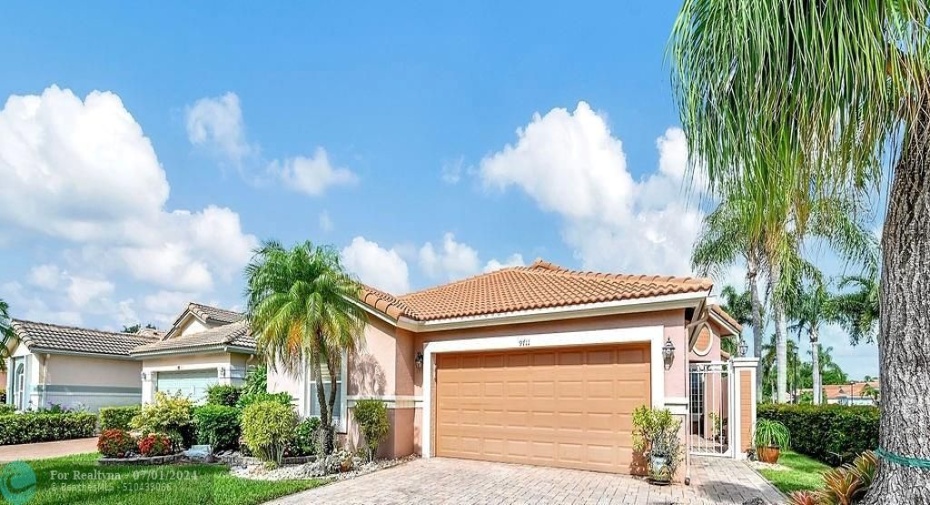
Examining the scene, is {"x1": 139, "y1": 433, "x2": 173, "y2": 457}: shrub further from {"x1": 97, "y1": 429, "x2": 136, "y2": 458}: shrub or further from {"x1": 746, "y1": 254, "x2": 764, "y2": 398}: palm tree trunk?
{"x1": 746, "y1": 254, "x2": 764, "y2": 398}: palm tree trunk

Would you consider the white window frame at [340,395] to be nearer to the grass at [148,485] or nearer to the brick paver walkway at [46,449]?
the grass at [148,485]

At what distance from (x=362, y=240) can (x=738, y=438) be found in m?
12.3

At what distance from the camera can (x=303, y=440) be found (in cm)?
1391

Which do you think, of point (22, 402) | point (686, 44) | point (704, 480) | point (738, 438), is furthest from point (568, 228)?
point (22, 402)

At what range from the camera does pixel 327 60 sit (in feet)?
50.7

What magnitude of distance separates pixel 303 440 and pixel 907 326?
12.3 meters

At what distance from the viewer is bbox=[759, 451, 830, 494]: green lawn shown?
10.7 m

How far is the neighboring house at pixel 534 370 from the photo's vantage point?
457 inches

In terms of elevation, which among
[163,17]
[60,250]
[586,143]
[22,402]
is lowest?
[22,402]

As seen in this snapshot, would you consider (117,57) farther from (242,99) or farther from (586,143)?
(586,143)

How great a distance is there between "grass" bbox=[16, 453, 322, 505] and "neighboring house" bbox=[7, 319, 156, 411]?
11755 millimetres

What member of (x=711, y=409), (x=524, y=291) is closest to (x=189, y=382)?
(x=524, y=291)

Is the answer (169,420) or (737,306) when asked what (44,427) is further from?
(737,306)

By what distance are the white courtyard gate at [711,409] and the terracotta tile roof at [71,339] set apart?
920 inches
